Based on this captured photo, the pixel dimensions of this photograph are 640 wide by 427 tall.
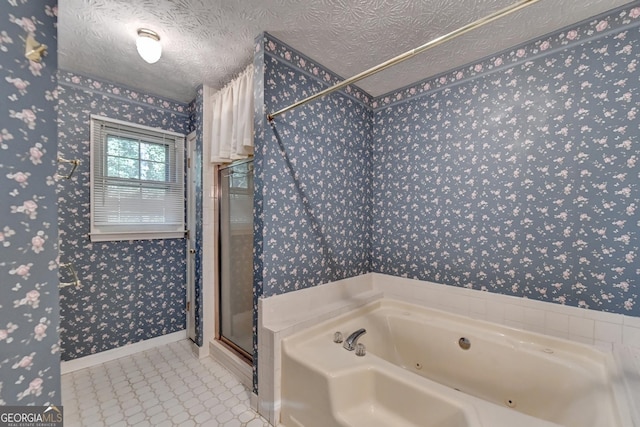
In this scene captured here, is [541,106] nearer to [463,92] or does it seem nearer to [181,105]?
[463,92]

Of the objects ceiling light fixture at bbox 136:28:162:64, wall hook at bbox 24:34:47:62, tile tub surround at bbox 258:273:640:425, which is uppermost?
ceiling light fixture at bbox 136:28:162:64

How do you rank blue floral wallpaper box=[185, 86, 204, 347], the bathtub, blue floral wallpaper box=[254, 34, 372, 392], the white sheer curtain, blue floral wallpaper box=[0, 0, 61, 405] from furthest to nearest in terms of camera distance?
1. blue floral wallpaper box=[185, 86, 204, 347]
2. the white sheer curtain
3. blue floral wallpaper box=[254, 34, 372, 392]
4. the bathtub
5. blue floral wallpaper box=[0, 0, 61, 405]

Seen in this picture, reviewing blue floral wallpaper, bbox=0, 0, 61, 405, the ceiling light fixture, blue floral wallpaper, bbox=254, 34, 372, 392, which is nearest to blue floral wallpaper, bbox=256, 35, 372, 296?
blue floral wallpaper, bbox=254, 34, 372, 392

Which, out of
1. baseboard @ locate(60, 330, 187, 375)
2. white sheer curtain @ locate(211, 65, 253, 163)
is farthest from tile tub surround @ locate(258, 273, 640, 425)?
baseboard @ locate(60, 330, 187, 375)

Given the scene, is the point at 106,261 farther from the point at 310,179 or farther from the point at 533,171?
the point at 533,171

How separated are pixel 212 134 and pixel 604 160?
9.09 feet

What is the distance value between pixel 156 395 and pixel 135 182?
1766 mm

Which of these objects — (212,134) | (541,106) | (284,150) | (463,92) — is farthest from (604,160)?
(212,134)

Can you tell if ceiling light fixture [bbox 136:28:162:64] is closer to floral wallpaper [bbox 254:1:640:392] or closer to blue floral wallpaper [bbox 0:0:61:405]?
floral wallpaper [bbox 254:1:640:392]

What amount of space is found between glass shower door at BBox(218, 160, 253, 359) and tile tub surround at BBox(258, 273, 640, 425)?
0.49 m

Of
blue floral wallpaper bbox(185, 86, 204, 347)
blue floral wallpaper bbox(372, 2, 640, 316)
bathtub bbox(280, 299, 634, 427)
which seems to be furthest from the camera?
blue floral wallpaper bbox(185, 86, 204, 347)

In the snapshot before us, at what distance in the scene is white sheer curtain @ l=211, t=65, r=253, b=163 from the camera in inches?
75.2

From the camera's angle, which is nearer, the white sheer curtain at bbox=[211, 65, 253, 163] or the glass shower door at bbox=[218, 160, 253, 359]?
the white sheer curtain at bbox=[211, 65, 253, 163]

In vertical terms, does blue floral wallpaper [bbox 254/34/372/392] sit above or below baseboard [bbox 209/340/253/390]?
above
